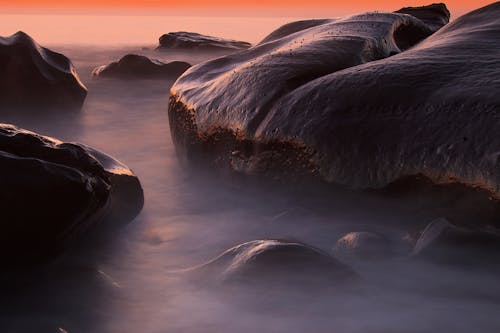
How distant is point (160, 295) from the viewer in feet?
7.59

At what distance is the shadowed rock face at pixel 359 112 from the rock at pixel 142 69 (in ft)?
13.8

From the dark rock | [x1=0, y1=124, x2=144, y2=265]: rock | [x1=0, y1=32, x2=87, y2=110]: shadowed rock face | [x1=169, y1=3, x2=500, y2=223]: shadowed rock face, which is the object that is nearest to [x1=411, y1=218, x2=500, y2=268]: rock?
[x1=169, y1=3, x2=500, y2=223]: shadowed rock face

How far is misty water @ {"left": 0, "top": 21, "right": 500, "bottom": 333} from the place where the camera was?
209 cm

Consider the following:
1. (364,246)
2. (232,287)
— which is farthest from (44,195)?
(364,246)

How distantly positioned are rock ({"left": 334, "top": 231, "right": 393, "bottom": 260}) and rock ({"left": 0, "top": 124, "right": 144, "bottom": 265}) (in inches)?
39.0

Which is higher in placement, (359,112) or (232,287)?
(359,112)

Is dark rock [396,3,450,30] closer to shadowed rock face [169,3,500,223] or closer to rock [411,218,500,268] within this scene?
shadowed rock face [169,3,500,223]

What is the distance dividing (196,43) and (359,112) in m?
10.9

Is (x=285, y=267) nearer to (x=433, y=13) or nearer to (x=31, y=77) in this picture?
(x=31, y=77)

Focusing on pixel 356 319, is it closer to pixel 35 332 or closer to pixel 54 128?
pixel 35 332

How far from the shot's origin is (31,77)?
6.08 meters

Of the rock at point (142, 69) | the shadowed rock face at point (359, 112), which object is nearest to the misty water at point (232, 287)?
the shadowed rock face at point (359, 112)

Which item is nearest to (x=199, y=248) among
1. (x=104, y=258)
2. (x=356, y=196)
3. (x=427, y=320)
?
(x=104, y=258)

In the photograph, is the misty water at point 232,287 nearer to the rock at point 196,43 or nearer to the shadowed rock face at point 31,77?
the shadowed rock face at point 31,77
